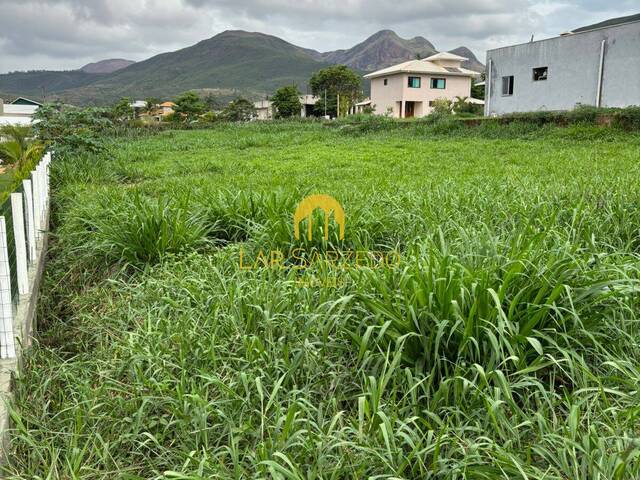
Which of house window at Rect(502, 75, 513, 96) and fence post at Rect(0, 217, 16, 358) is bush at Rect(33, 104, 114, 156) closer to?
fence post at Rect(0, 217, 16, 358)

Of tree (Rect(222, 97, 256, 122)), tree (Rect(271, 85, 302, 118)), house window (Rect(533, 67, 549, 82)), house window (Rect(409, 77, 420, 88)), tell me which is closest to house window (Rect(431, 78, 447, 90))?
house window (Rect(409, 77, 420, 88))

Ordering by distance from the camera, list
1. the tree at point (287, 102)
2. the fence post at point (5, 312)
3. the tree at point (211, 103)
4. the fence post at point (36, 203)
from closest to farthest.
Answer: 1. the fence post at point (5, 312)
2. the fence post at point (36, 203)
3. the tree at point (287, 102)
4. the tree at point (211, 103)

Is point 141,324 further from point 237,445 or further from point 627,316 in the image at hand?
point 627,316

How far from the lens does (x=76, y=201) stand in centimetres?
555

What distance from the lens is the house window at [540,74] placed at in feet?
64.0

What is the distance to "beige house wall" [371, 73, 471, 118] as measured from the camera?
36594 millimetres

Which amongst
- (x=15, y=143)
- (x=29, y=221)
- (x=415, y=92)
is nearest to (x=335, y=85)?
(x=415, y=92)

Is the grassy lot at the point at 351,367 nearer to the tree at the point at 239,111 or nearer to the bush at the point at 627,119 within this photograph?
the bush at the point at 627,119

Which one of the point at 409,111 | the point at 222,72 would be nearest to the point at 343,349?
the point at 409,111

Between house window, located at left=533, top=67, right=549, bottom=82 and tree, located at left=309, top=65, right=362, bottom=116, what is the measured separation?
1040 inches

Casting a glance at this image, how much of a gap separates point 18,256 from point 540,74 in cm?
2017

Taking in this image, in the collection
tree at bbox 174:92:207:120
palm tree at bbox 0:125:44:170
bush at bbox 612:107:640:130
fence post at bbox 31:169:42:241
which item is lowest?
fence post at bbox 31:169:42:241

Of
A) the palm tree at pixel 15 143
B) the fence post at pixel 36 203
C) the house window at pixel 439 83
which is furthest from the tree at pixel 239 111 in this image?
the fence post at pixel 36 203

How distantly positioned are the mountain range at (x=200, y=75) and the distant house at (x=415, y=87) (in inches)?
2514
